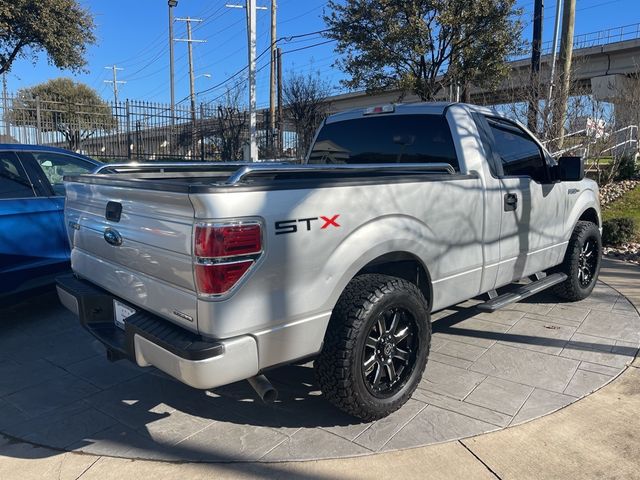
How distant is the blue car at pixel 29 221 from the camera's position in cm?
465

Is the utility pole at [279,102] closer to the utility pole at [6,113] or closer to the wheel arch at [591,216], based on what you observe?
the utility pole at [6,113]

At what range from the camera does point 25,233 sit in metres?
4.77

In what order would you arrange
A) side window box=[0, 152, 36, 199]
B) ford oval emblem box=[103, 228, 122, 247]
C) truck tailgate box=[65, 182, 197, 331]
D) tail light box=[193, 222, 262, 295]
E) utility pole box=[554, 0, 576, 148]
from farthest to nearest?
utility pole box=[554, 0, 576, 148] < side window box=[0, 152, 36, 199] < ford oval emblem box=[103, 228, 122, 247] < truck tailgate box=[65, 182, 197, 331] < tail light box=[193, 222, 262, 295]

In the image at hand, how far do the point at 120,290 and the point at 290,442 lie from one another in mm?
1347

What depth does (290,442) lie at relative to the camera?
9.87 feet

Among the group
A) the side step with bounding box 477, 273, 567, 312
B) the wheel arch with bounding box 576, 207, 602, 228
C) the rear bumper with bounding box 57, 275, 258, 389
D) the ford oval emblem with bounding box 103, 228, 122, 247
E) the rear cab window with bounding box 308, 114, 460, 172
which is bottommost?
the side step with bounding box 477, 273, 567, 312

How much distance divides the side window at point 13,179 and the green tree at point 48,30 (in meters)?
8.43

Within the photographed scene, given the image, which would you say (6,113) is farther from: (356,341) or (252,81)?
(356,341)

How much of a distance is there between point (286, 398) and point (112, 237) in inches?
61.5

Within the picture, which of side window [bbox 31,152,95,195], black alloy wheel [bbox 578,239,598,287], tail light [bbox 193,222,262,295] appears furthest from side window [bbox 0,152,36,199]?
black alloy wheel [bbox 578,239,598,287]

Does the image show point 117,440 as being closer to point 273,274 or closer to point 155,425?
point 155,425

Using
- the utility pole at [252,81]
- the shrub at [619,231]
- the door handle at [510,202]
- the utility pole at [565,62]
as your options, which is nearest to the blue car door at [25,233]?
the door handle at [510,202]

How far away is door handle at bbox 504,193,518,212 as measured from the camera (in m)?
4.07

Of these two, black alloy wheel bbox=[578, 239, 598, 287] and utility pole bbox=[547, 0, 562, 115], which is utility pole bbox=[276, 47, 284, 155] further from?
black alloy wheel bbox=[578, 239, 598, 287]
